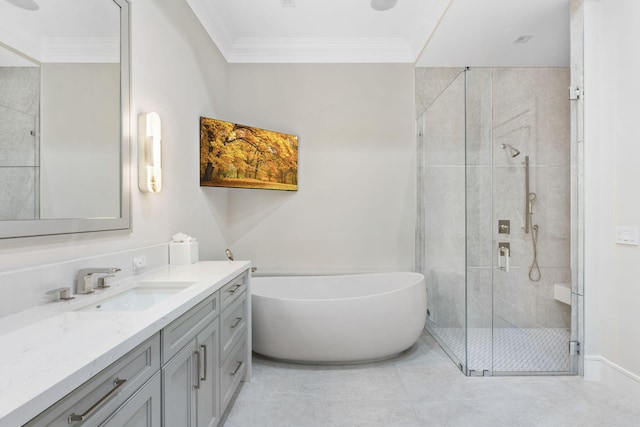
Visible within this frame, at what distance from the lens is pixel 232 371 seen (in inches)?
81.6

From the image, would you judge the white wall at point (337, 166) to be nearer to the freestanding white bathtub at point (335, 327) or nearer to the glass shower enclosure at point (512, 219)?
the glass shower enclosure at point (512, 219)

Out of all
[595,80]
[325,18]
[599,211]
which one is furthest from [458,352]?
[325,18]

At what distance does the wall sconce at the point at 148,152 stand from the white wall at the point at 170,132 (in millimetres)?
47

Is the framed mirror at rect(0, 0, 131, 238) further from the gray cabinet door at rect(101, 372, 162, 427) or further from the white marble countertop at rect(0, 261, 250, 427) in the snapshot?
the gray cabinet door at rect(101, 372, 162, 427)

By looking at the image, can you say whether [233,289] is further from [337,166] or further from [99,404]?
[337,166]

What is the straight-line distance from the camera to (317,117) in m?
3.77

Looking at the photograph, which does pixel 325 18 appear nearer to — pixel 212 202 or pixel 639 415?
pixel 212 202

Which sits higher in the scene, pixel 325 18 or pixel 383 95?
pixel 325 18

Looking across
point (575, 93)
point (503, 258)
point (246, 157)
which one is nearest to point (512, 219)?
point (503, 258)

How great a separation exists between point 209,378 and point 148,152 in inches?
51.2

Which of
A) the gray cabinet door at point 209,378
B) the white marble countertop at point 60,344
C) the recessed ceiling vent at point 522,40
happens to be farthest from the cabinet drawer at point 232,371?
the recessed ceiling vent at point 522,40

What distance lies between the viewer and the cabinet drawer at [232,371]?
1.88 m

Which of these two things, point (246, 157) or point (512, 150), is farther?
point (246, 157)

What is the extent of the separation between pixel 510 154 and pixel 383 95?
1.51 meters
